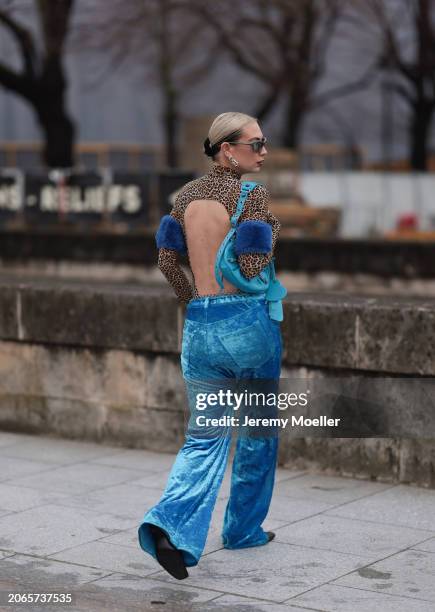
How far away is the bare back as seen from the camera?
5.46 metres

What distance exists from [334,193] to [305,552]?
2612 centimetres

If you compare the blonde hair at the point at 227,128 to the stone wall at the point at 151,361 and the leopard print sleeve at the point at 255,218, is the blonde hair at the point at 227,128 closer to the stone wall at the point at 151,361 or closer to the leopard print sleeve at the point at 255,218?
the leopard print sleeve at the point at 255,218

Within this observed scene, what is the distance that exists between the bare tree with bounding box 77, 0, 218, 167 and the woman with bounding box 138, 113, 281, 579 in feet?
72.5

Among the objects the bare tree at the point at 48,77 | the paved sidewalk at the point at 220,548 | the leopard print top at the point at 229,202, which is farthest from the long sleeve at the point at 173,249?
the bare tree at the point at 48,77

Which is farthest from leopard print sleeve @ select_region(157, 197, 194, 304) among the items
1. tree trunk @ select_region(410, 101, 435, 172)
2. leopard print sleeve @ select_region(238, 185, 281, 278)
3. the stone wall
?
tree trunk @ select_region(410, 101, 435, 172)

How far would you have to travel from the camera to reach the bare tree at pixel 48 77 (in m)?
25.7

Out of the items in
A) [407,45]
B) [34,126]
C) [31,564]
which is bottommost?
[31,564]

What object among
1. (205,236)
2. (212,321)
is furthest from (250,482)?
(205,236)

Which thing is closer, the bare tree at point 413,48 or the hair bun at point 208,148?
the hair bun at point 208,148

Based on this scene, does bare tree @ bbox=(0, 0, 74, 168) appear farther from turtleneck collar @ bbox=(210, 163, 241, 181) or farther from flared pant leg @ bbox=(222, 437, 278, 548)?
flared pant leg @ bbox=(222, 437, 278, 548)

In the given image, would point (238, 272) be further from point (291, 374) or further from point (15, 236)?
point (15, 236)

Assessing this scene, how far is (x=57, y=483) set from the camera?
292 inches

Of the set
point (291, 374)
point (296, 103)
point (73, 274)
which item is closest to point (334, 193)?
point (296, 103)

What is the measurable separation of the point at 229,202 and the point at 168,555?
1.44 meters
